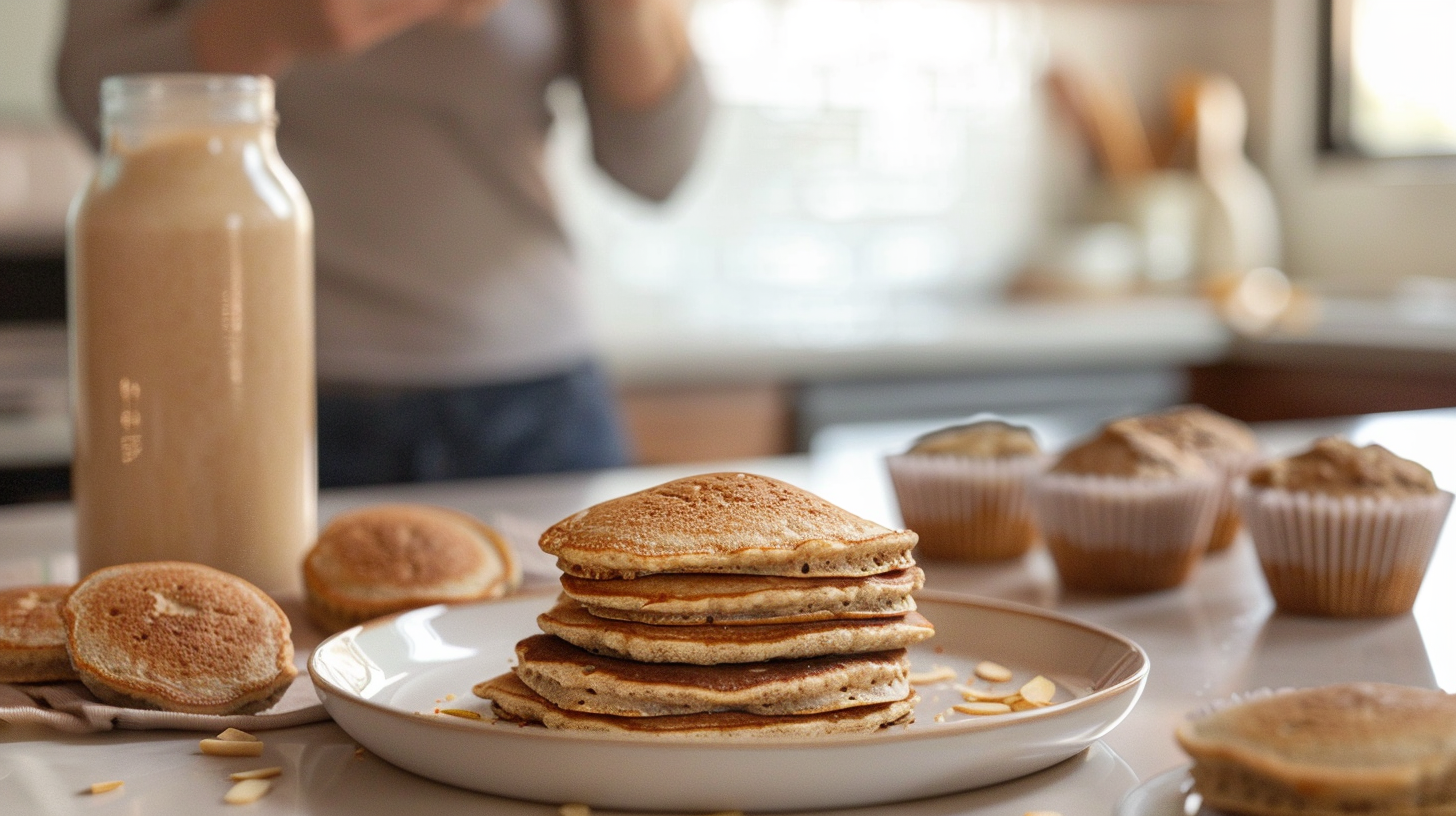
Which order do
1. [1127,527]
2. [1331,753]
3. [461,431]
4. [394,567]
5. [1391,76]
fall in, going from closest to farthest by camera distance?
[1331,753], [394,567], [1127,527], [461,431], [1391,76]

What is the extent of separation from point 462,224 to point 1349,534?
1.03 metres

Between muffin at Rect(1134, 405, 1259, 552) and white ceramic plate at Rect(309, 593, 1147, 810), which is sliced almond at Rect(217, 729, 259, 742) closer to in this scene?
white ceramic plate at Rect(309, 593, 1147, 810)

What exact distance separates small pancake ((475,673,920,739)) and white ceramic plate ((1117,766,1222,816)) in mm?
99

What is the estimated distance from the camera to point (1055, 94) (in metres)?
3.79

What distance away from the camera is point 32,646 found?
67cm

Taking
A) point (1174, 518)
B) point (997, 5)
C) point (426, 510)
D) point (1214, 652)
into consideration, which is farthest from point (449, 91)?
point (997, 5)

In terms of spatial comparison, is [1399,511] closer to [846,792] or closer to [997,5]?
[846,792]

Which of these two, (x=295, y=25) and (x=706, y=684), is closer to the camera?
(x=706, y=684)

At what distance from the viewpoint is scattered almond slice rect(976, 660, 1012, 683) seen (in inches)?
27.6

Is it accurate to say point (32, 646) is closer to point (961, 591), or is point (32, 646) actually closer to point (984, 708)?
point (984, 708)

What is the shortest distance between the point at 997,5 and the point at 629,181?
2.40 meters

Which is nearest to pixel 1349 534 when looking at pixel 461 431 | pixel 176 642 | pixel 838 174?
pixel 176 642

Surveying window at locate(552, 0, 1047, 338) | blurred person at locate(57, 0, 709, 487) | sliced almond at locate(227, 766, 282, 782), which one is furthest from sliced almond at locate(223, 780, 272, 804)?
window at locate(552, 0, 1047, 338)

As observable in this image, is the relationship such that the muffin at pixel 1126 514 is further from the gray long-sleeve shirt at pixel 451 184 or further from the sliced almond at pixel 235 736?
the gray long-sleeve shirt at pixel 451 184
